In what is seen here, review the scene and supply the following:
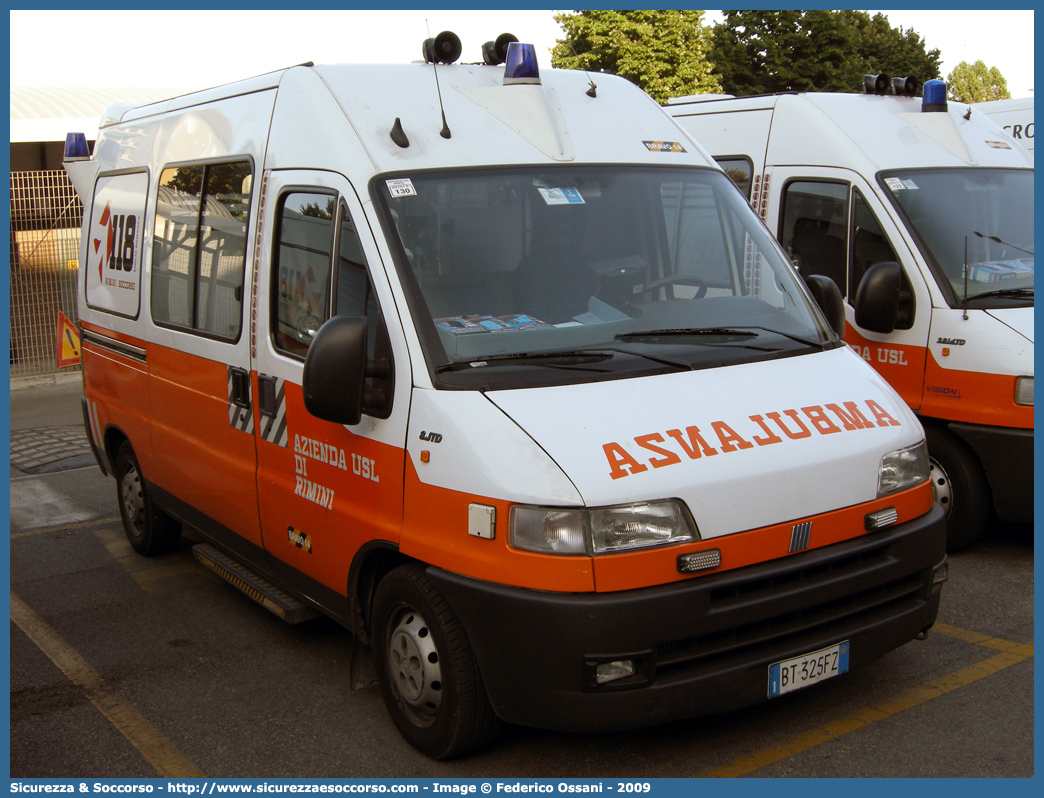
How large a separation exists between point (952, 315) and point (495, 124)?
300 centimetres

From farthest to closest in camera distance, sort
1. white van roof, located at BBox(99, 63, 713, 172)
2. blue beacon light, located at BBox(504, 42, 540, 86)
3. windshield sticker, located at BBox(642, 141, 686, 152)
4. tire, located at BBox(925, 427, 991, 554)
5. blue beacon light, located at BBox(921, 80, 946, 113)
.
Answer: blue beacon light, located at BBox(921, 80, 946, 113) → tire, located at BBox(925, 427, 991, 554) → windshield sticker, located at BBox(642, 141, 686, 152) → blue beacon light, located at BBox(504, 42, 540, 86) → white van roof, located at BBox(99, 63, 713, 172)

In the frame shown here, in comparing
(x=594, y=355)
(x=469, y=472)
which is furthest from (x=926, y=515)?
(x=469, y=472)

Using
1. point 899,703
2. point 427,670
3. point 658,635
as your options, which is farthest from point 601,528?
point 899,703

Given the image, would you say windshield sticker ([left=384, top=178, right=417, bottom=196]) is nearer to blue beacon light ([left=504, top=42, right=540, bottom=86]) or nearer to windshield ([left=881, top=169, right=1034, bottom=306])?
blue beacon light ([left=504, top=42, right=540, bottom=86])

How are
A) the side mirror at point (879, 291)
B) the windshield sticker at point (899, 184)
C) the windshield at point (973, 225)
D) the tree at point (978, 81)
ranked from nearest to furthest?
the side mirror at point (879, 291)
the windshield at point (973, 225)
the windshield sticker at point (899, 184)
the tree at point (978, 81)

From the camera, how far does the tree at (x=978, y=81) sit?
7838 cm

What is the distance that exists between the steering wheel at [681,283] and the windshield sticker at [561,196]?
454mm

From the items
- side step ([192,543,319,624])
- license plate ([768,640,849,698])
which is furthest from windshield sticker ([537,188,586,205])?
side step ([192,543,319,624])

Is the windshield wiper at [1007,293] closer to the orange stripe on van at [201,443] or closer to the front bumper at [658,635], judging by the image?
the front bumper at [658,635]

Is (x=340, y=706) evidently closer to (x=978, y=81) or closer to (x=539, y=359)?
(x=539, y=359)

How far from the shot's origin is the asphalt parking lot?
3.92 meters

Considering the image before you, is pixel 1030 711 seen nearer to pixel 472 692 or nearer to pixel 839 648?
pixel 839 648

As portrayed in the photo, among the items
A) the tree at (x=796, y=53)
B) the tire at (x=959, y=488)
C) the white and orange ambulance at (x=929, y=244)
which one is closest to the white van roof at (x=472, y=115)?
the white and orange ambulance at (x=929, y=244)

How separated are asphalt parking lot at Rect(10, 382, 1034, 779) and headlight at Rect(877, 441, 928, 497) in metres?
0.92
